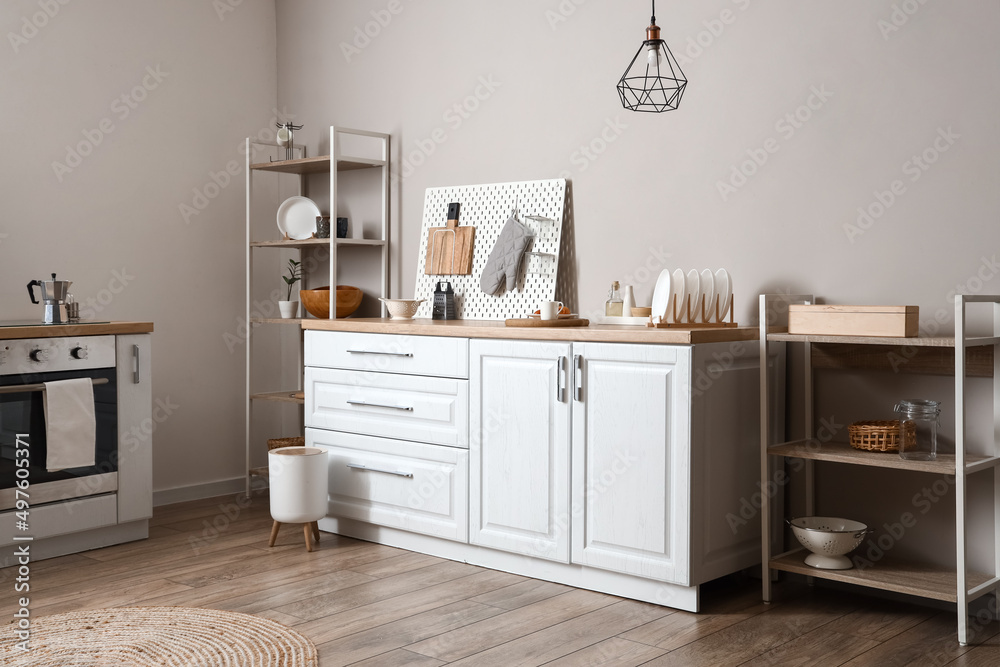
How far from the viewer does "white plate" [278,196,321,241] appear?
442 centimetres

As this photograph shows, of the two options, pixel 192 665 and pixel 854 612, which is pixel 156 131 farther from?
pixel 854 612

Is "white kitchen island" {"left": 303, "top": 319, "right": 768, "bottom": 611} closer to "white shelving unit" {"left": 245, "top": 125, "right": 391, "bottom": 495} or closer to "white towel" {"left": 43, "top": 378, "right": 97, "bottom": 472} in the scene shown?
"white shelving unit" {"left": 245, "top": 125, "right": 391, "bottom": 495}

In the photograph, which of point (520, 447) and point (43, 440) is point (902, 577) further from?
point (43, 440)

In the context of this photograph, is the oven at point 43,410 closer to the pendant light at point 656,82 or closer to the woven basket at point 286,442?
the woven basket at point 286,442

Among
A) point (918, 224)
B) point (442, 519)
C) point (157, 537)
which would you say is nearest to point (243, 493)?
point (157, 537)

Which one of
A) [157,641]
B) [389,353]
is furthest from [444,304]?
[157,641]

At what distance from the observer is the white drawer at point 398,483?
10.8 feet

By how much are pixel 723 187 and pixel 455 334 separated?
1099mm

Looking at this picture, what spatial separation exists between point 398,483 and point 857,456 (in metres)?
1.69

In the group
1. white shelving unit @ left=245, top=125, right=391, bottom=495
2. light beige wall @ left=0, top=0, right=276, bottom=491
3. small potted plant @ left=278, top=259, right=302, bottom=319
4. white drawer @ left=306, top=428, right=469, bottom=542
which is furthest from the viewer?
small potted plant @ left=278, top=259, right=302, bottom=319

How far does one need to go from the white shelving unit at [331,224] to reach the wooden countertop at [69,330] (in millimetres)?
789

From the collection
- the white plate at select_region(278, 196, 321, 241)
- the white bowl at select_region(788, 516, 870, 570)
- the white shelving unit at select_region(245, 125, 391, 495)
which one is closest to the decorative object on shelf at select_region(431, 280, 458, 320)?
the white shelving unit at select_region(245, 125, 391, 495)

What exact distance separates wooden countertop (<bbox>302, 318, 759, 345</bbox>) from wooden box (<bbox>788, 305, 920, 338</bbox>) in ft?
0.68

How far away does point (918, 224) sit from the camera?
9.13 ft
